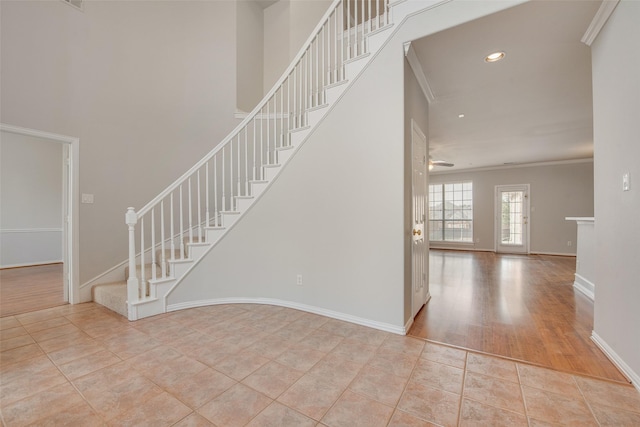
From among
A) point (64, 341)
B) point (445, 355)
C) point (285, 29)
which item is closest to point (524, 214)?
point (445, 355)

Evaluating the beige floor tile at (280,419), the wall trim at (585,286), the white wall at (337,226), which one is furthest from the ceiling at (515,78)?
the beige floor tile at (280,419)

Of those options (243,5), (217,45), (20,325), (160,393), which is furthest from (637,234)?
(243,5)

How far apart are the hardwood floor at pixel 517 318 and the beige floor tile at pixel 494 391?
1.41 ft

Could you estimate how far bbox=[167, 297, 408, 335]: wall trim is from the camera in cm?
248

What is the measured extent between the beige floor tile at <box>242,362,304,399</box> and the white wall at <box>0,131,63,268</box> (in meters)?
6.79

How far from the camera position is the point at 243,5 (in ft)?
15.4

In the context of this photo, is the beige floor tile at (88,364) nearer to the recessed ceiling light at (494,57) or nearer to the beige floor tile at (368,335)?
the beige floor tile at (368,335)

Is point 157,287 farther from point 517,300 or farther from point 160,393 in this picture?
point 517,300

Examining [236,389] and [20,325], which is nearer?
[236,389]

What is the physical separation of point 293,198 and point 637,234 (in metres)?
2.70

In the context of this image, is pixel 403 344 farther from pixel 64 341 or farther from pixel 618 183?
pixel 64 341

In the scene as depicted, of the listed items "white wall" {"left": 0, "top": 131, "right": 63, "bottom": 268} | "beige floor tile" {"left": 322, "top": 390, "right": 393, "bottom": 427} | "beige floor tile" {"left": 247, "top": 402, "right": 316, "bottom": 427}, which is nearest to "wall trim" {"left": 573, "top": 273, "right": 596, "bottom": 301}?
"beige floor tile" {"left": 322, "top": 390, "right": 393, "bottom": 427}

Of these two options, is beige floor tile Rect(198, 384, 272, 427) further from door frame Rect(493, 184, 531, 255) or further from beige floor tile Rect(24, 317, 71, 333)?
door frame Rect(493, 184, 531, 255)

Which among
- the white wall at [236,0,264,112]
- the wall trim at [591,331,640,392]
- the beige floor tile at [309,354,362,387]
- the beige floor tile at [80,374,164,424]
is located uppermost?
the white wall at [236,0,264,112]
